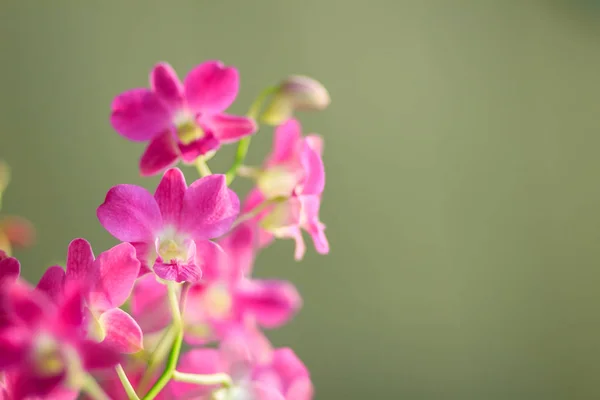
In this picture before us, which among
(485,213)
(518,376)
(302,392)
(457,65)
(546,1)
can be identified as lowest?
(302,392)

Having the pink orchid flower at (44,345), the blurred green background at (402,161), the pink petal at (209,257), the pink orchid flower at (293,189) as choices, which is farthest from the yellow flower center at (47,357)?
the blurred green background at (402,161)

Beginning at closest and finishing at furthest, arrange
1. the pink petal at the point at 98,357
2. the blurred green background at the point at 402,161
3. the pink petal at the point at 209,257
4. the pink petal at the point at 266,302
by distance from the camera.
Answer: the pink petal at the point at 98,357 < the pink petal at the point at 209,257 < the pink petal at the point at 266,302 < the blurred green background at the point at 402,161

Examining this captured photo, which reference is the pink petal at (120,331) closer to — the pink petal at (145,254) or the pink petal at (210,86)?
the pink petal at (145,254)

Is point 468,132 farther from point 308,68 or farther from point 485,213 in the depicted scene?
point 308,68

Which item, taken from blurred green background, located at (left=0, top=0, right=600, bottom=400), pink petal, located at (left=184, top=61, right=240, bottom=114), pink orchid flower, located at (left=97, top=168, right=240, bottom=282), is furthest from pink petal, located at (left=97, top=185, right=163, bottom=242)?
blurred green background, located at (left=0, top=0, right=600, bottom=400)

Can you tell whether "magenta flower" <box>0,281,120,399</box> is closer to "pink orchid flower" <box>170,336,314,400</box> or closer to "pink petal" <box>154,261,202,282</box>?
"pink petal" <box>154,261,202,282</box>

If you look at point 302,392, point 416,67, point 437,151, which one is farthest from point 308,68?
point 302,392
